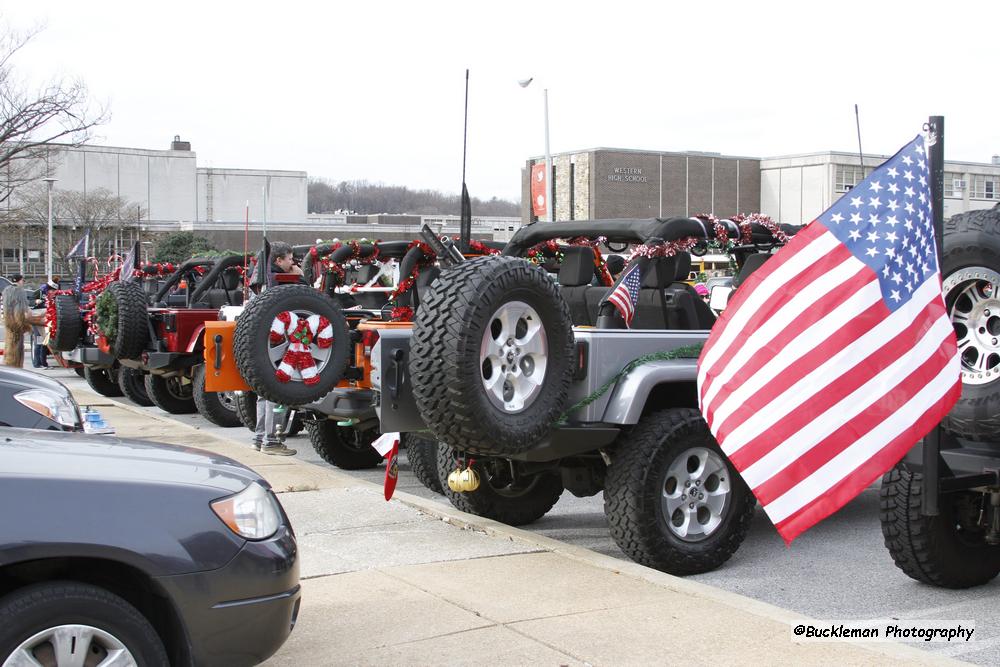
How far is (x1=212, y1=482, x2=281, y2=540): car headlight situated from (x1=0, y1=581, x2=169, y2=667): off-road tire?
0.44 meters

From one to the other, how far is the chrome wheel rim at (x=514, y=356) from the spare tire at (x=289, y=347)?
3476mm

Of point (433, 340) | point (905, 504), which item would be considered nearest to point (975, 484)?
point (905, 504)

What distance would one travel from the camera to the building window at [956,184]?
6209 cm

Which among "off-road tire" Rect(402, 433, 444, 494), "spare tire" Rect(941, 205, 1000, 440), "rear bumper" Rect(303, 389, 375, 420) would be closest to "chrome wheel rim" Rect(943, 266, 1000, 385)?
"spare tire" Rect(941, 205, 1000, 440)

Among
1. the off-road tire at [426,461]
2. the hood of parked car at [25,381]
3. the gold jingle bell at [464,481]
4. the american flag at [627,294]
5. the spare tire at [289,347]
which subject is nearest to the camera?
the gold jingle bell at [464,481]

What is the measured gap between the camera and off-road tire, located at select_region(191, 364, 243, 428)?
13.8 m

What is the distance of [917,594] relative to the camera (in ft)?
21.0

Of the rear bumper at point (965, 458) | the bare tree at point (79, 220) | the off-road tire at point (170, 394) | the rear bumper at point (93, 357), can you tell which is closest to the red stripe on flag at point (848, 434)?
the rear bumper at point (965, 458)

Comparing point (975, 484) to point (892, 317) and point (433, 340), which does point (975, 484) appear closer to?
point (892, 317)

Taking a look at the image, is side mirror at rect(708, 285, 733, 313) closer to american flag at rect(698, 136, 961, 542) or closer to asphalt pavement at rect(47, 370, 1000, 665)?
asphalt pavement at rect(47, 370, 1000, 665)

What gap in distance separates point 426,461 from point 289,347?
1598mm

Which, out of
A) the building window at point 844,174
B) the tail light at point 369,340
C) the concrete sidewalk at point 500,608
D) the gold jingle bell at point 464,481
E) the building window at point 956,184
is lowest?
the concrete sidewalk at point 500,608

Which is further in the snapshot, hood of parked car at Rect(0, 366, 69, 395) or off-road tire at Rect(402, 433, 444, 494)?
off-road tire at Rect(402, 433, 444, 494)

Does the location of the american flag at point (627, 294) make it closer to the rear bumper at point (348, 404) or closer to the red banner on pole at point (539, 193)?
the rear bumper at point (348, 404)
